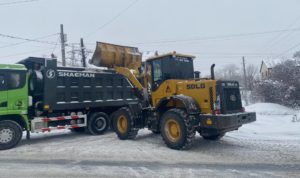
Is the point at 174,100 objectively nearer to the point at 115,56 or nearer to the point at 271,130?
the point at 115,56

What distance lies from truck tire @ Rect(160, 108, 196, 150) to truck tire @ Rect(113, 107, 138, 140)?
181cm

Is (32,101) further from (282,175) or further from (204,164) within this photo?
(282,175)

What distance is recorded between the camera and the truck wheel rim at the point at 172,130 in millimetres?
9470

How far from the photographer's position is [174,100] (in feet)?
33.6

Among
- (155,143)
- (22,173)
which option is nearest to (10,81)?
(22,173)

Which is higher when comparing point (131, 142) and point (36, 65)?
point (36, 65)

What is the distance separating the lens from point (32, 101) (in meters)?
11.6

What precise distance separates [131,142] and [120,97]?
3582 millimetres

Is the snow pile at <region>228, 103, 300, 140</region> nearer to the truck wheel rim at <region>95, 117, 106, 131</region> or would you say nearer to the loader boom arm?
the loader boom arm

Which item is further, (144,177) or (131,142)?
(131,142)

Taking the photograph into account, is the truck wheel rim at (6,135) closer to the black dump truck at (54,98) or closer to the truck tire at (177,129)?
the black dump truck at (54,98)

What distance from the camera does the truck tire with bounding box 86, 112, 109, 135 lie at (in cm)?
1332

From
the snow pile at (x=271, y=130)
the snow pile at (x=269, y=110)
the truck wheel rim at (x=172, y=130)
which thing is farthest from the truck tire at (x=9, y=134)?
the snow pile at (x=269, y=110)

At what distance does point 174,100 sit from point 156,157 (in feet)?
7.63
